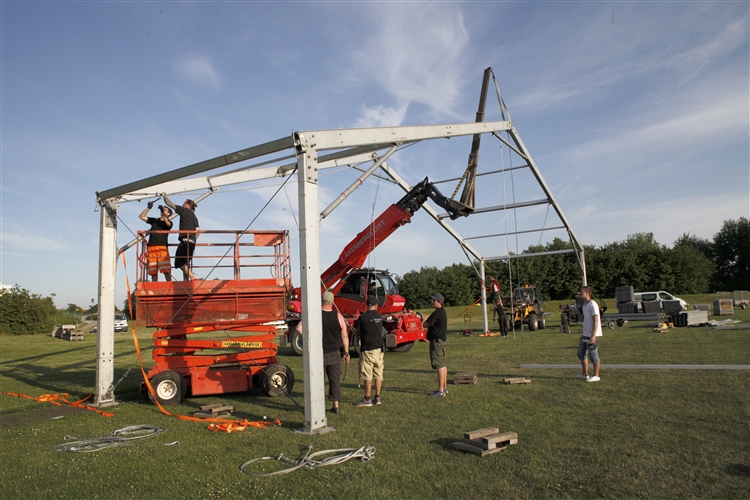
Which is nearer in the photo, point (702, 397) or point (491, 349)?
point (702, 397)

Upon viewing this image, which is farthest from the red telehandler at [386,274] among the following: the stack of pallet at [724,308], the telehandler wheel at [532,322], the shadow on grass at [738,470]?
the stack of pallet at [724,308]

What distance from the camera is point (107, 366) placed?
10.0 m

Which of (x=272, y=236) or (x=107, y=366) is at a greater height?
(x=272, y=236)

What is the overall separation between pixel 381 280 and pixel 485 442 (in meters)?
11.7

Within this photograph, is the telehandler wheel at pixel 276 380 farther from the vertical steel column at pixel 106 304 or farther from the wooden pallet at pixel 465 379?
the wooden pallet at pixel 465 379

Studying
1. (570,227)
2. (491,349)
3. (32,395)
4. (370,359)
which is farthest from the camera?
(570,227)

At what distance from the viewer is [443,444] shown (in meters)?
6.28

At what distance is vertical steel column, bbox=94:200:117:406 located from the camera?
992 cm

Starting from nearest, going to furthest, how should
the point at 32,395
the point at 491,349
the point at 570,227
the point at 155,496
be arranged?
the point at 155,496, the point at 32,395, the point at 491,349, the point at 570,227

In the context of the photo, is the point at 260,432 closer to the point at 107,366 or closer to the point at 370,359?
the point at 370,359

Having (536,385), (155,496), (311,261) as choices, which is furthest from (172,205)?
(536,385)

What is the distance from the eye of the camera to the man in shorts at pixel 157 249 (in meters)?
10.1

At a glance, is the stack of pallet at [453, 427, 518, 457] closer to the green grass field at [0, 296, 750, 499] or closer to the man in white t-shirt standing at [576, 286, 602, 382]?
the green grass field at [0, 296, 750, 499]

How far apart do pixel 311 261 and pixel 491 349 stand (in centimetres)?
1142
